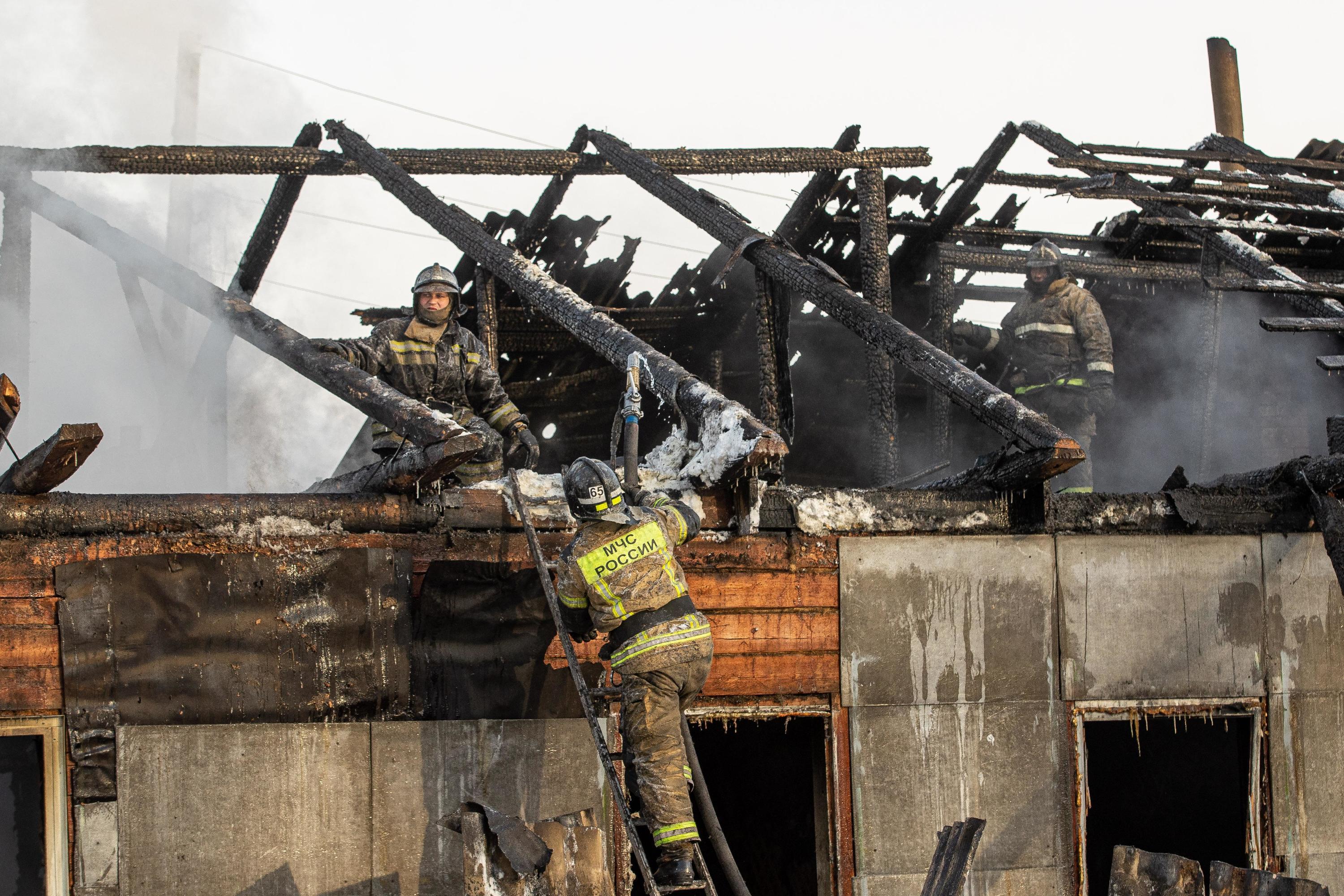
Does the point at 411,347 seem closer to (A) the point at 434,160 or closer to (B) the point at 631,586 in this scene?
(A) the point at 434,160

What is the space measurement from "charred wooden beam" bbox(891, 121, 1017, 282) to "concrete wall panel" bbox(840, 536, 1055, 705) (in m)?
3.96

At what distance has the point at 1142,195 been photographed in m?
9.30

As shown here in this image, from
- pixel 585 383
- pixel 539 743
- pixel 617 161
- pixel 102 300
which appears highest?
pixel 617 161

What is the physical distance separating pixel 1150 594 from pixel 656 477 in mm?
2759

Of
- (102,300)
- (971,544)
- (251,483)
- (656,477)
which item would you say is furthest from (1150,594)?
(251,483)

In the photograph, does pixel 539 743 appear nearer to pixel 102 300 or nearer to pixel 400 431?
pixel 400 431

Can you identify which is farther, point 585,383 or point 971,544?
point 585,383

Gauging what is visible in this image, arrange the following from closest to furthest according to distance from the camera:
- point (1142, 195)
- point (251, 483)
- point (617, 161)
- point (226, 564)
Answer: point (226, 564) < point (617, 161) < point (1142, 195) < point (251, 483)

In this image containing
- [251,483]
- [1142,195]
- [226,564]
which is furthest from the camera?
[251,483]

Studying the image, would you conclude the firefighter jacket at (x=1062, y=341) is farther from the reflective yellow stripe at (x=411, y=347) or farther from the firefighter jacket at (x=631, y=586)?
the firefighter jacket at (x=631, y=586)

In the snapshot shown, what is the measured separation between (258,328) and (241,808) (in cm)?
266

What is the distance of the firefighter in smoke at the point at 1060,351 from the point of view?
8758 mm

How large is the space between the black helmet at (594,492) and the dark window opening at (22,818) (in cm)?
269

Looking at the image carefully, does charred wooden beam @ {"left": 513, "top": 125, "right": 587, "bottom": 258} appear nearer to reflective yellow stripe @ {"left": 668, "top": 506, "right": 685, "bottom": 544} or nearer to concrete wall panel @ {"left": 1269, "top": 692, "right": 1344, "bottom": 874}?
reflective yellow stripe @ {"left": 668, "top": 506, "right": 685, "bottom": 544}
